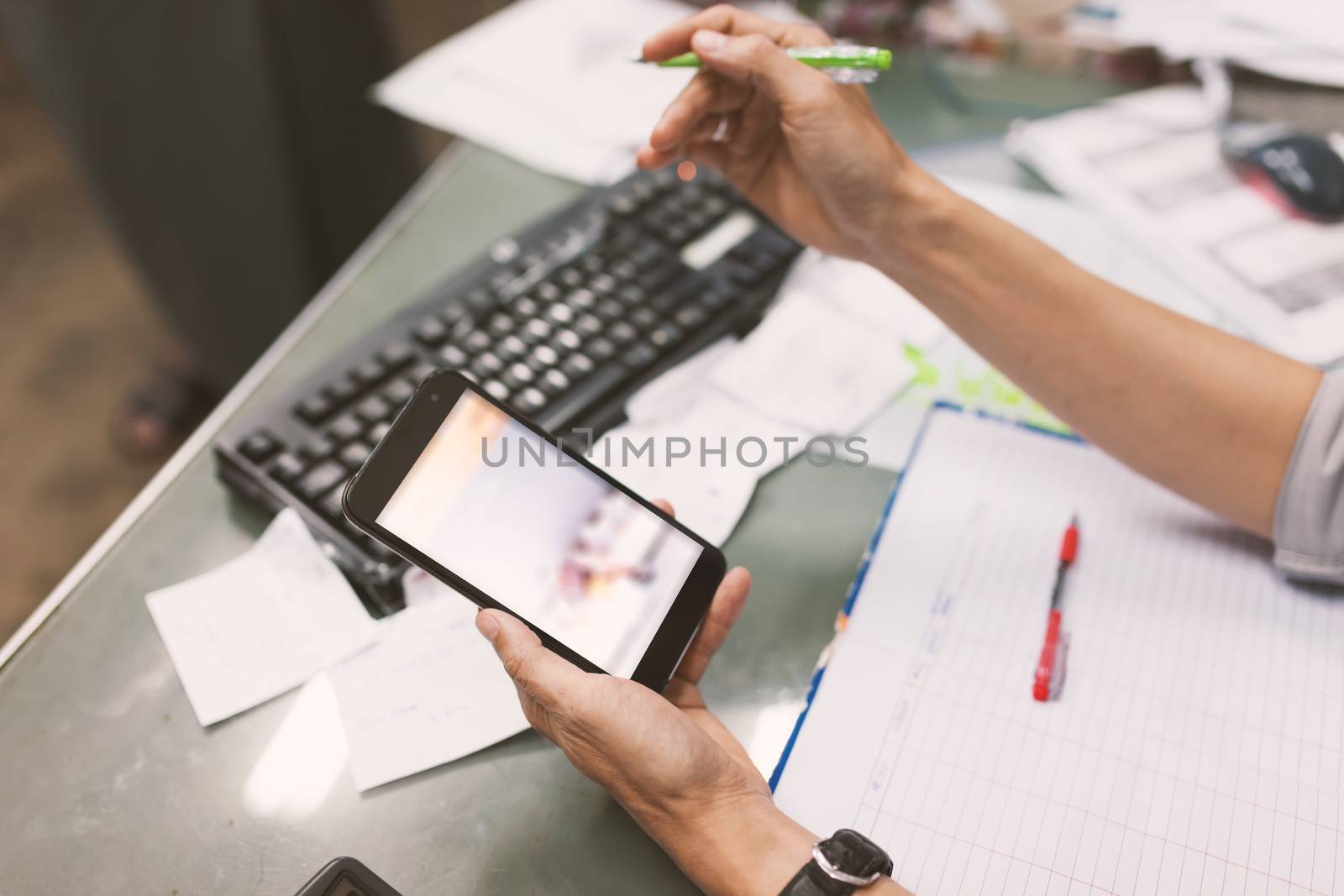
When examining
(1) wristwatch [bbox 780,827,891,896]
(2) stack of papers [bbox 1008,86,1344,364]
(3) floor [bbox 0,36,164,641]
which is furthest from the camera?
(3) floor [bbox 0,36,164,641]

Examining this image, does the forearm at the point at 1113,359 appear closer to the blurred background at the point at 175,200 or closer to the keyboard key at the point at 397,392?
the keyboard key at the point at 397,392

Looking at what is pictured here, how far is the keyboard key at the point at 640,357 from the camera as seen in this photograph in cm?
70

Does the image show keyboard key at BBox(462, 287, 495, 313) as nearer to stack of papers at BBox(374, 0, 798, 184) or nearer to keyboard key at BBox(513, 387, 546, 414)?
keyboard key at BBox(513, 387, 546, 414)

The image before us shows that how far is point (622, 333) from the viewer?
0.71m

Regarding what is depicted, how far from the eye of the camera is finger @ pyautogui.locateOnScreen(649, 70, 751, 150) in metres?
0.67

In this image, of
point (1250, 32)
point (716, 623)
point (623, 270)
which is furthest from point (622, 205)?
point (1250, 32)

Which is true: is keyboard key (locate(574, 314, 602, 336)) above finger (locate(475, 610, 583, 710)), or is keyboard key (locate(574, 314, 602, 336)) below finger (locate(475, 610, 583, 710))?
above

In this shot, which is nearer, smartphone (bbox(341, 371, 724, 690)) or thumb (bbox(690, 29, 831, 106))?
smartphone (bbox(341, 371, 724, 690))

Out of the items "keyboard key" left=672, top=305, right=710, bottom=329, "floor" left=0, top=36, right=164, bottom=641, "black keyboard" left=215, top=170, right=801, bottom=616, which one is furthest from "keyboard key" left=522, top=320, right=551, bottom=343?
"floor" left=0, top=36, right=164, bottom=641

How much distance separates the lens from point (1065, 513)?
652mm

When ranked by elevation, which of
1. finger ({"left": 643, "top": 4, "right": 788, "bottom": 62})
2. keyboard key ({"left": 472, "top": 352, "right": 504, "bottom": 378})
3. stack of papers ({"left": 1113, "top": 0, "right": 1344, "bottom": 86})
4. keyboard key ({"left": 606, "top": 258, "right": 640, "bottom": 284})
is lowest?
keyboard key ({"left": 472, "top": 352, "right": 504, "bottom": 378})

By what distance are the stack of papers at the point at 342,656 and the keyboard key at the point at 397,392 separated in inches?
4.0

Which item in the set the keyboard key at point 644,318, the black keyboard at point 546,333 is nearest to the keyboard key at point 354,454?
the black keyboard at point 546,333

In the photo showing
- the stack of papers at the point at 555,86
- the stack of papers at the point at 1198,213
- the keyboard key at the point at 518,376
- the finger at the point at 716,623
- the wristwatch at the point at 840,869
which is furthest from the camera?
the stack of papers at the point at 555,86
